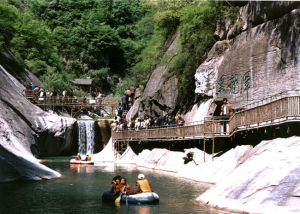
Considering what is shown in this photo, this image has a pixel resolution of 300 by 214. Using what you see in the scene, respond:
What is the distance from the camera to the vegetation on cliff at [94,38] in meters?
49.8

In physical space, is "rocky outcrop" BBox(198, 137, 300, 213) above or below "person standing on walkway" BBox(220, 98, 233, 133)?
below

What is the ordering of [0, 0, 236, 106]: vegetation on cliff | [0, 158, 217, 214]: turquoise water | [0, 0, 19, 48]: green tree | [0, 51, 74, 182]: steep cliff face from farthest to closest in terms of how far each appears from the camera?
[0, 0, 19, 48]: green tree → [0, 0, 236, 106]: vegetation on cliff → [0, 51, 74, 182]: steep cliff face → [0, 158, 217, 214]: turquoise water

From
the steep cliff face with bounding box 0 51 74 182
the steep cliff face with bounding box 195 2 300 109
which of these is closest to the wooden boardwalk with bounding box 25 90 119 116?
the steep cliff face with bounding box 0 51 74 182

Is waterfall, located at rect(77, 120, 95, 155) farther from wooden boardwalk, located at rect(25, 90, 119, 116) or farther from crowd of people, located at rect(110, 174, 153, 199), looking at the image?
crowd of people, located at rect(110, 174, 153, 199)

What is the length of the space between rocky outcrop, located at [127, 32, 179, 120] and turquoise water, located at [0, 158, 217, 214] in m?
15.7

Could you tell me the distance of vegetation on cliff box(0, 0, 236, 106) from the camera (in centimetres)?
4975

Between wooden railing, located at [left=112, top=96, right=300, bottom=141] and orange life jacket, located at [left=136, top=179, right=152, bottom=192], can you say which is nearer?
wooden railing, located at [left=112, top=96, right=300, bottom=141]

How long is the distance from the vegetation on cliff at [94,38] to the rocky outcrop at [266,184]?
2393 centimetres

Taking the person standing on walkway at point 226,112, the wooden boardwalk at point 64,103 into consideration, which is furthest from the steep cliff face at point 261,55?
the wooden boardwalk at point 64,103

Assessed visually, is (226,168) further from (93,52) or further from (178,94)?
(93,52)

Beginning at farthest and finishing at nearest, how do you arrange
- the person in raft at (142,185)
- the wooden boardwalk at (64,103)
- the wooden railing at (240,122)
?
the wooden boardwalk at (64,103), the person in raft at (142,185), the wooden railing at (240,122)

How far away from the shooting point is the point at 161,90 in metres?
42.8

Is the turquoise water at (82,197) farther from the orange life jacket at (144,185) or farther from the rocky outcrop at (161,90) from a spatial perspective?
the rocky outcrop at (161,90)

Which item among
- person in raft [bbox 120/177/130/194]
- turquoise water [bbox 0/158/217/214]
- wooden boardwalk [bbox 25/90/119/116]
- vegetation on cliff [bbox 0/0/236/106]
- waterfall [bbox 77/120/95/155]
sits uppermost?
vegetation on cliff [bbox 0/0/236/106]
